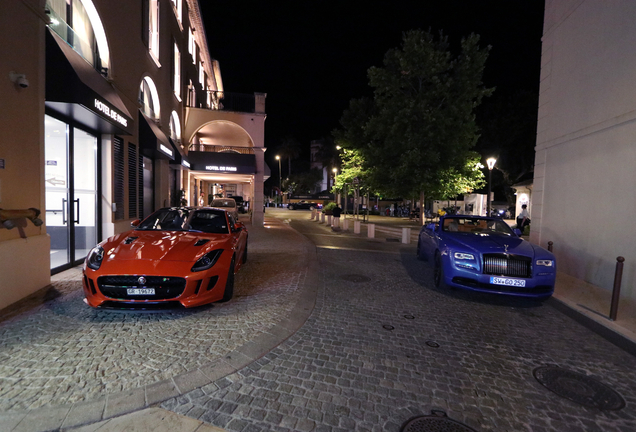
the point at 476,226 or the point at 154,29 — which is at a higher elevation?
the point at 154,29

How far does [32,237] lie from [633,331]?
915cm

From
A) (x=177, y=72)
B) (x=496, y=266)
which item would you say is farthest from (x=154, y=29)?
(x=496, y=266)

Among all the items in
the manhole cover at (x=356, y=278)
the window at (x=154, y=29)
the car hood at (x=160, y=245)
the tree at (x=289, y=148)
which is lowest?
the manhole cover at (x=356, y=278)

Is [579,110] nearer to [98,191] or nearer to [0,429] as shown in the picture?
[0,429]

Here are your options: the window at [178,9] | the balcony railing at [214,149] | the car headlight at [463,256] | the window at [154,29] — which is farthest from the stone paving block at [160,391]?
the balcony railing at [214,149]

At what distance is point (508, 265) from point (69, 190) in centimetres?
883

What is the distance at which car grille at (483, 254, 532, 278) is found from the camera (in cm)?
558

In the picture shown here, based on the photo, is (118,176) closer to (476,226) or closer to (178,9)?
(476,226)

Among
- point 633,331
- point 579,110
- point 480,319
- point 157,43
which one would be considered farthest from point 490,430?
point 157,43

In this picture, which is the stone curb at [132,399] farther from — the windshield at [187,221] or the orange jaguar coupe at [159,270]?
the windshield at [187,221]

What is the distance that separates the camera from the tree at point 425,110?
20219 mm

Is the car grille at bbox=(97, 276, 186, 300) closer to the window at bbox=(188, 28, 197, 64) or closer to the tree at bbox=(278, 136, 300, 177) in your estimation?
the window at bbox=(188, 28, 197, 64)

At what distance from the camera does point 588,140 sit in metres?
7.26

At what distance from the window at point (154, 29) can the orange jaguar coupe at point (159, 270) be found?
31.5 ft
